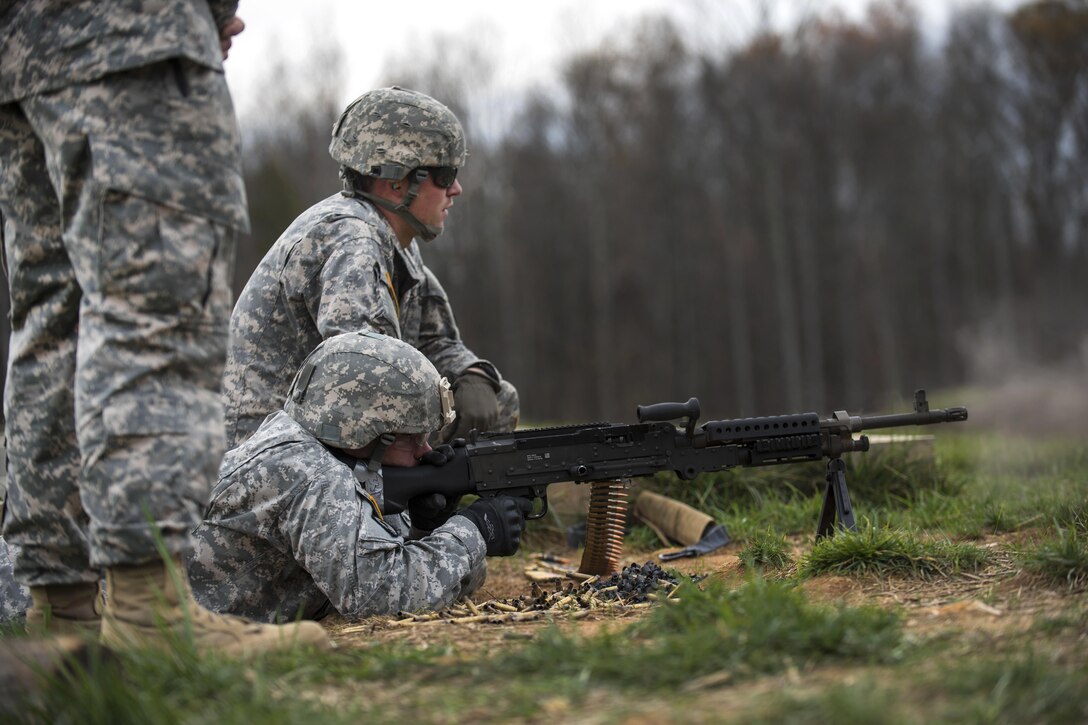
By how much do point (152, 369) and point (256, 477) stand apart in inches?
48.5

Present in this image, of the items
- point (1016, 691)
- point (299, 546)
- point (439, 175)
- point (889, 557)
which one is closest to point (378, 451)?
point (299, 546)

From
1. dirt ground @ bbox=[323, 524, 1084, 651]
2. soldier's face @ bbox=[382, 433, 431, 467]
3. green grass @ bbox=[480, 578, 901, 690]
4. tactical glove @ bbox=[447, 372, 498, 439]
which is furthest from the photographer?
tactical glove @ bbox=[447, 372, 498, 439]

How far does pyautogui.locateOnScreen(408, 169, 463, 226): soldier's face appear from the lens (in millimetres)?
5395

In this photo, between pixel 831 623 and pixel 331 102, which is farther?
pixel 331 102

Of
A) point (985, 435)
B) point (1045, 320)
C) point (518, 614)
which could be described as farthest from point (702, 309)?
point (518, 614)

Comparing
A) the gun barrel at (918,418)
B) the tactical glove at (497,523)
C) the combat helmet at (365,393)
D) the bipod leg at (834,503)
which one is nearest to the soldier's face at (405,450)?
the combat helmet at (365,393)

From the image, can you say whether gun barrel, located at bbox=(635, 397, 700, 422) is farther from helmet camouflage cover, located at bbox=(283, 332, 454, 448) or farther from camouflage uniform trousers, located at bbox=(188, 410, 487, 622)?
camouflage uniform trousers, located at bbox=(188, 410, 487, 622)

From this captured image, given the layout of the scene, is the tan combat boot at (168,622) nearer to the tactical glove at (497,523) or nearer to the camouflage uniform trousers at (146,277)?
the camouflage uniform trousers at (146,277)

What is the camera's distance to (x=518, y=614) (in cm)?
375

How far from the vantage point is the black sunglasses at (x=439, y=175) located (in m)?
5.38

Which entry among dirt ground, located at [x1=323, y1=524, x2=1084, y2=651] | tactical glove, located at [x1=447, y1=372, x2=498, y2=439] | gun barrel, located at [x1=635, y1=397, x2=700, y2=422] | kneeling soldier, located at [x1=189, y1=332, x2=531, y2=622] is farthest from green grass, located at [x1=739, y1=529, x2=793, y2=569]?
tactical glove, located at [x1=447, y1=372, x2=498, y2=439]

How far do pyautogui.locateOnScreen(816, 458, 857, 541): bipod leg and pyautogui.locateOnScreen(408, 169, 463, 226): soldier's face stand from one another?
7.33 feet

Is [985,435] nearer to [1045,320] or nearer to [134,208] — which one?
[134,208]

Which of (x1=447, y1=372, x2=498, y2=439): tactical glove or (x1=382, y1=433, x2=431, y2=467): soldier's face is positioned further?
(x1=447, y1=372, x2=498, y2=439): tactical glove
